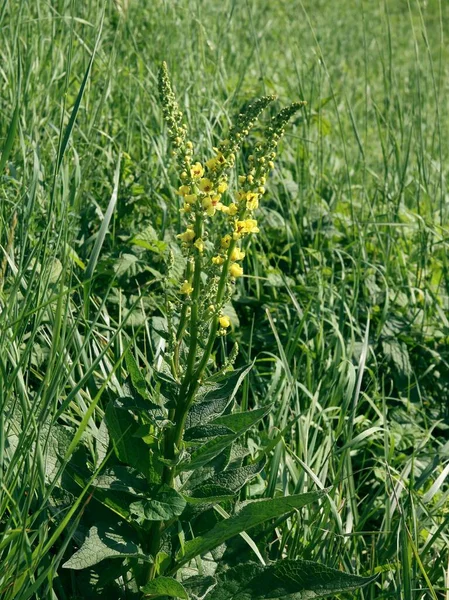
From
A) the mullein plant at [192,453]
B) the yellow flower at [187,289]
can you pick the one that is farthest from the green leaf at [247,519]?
the yellow flower at [187,289]

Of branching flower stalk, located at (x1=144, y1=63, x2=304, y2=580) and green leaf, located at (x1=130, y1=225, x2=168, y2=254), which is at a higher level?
branching flower stalk, located at (x1=144, y1=63, x2=304, y2=580)

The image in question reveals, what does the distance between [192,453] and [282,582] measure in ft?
1.08

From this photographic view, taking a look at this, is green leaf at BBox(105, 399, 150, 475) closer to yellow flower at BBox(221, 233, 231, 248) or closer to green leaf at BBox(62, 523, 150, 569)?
green leaf at BBox(62, 523, 150, 569)

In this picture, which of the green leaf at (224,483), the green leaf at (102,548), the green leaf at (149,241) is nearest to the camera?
the green leaf at (102,548)

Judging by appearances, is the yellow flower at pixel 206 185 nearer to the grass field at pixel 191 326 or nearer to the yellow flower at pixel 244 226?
the yellow flower at pixel 244 226

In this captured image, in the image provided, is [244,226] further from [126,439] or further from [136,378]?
[126,439]

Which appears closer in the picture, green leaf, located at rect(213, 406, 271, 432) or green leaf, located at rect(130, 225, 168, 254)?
green leaf, located at rect(213, 406, 271, 432)

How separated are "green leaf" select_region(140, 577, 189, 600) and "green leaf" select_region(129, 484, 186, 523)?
12 centimetres

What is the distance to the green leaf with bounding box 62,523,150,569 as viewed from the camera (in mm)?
1525

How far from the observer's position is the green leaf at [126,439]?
Result: 166cm

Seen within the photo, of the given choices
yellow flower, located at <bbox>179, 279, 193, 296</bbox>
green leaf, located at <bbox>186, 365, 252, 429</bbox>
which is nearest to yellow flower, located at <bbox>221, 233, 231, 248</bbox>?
yellow flower, located at <bbox>179, 279, 193, 296</bbox>

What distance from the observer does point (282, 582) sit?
5.46 feet

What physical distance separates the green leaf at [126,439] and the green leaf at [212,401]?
0.37 feet

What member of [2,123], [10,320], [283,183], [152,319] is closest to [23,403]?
[10,320]
